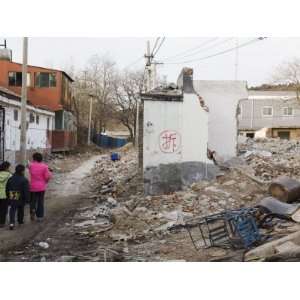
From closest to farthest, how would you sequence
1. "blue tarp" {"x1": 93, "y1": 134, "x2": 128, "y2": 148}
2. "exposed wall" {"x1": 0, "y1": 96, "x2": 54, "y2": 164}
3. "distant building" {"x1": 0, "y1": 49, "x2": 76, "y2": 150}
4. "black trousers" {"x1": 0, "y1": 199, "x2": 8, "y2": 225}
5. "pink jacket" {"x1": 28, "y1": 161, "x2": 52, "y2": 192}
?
"black trousers" {"x1": 0, "y1": 199, "x2": 8, "y2": 225} → "pink jacket" {"x1": 28, "y1": 161, "x2": 52, "y2": 192} → "exposed wall" {"x1": 0, "y1": 96, "x2": 54, "y2": 164} → "distant building" {"x1": 0, "y1": 49, "x2": 76, "y2": 150} → "blue tarp" {"x1": 93, "y1": 134, "x2": 128, "y2": 148}

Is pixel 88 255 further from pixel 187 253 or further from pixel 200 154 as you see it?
pixel 200 154

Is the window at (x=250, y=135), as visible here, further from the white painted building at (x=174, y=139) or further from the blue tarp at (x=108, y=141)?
A: the blue tarp at (x=108, y=141)

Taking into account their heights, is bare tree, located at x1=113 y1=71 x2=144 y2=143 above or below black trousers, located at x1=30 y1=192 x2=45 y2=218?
above

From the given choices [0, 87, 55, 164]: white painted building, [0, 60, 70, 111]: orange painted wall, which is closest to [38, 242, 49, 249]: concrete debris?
[0, 87, 55, 164]: white painted building

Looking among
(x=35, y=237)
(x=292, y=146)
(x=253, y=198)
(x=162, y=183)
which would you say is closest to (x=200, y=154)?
(x=162, y=183)

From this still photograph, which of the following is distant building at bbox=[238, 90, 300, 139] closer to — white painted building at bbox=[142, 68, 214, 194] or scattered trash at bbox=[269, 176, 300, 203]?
white painted building at bbox=[142, 68, 214, 194]

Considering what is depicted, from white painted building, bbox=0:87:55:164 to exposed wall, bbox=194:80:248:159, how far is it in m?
3.37

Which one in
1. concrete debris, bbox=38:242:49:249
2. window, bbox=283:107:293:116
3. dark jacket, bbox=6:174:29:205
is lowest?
concrete debris, bbox=38:242:49:249

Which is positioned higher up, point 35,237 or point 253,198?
point 253,198

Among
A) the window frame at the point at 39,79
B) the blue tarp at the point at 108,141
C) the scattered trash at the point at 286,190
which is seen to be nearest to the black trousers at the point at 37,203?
the window frame at the point at 39,79

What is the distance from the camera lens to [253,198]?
723cm

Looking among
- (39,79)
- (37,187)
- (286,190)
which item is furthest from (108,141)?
(286,190)

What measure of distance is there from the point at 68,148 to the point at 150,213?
4236 mm

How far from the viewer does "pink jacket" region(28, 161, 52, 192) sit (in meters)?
7.05
